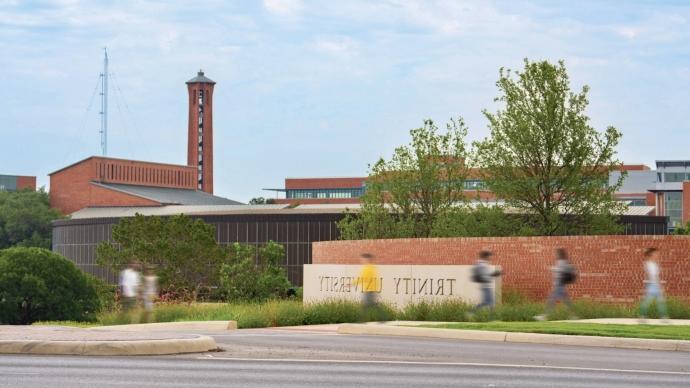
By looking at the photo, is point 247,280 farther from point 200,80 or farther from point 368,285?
point 200,80

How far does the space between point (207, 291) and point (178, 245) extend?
6.06 m

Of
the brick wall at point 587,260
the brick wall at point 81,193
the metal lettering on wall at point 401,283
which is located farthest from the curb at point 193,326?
the brick wall at point 81,193

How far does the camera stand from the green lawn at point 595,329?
2077cm

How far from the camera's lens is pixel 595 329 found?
21.9 meters

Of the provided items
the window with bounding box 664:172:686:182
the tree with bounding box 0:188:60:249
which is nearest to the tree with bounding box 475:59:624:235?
the tree with bounding box 0:188:60:249

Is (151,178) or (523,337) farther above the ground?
(151,178)

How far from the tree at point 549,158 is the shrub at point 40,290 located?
25.8 meters

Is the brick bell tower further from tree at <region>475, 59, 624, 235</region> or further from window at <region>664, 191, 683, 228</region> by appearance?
tree at <region>475, 59, 624, 235</region>

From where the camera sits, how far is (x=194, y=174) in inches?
5413

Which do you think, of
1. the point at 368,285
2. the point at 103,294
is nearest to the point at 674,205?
the point at 103,294

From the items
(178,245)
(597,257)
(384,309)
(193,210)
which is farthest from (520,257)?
(193,210)

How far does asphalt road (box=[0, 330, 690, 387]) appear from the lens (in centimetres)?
1405

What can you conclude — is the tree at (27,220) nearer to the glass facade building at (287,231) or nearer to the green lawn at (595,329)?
the glass facade building at (287,231)

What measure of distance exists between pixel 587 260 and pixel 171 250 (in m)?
33.2
